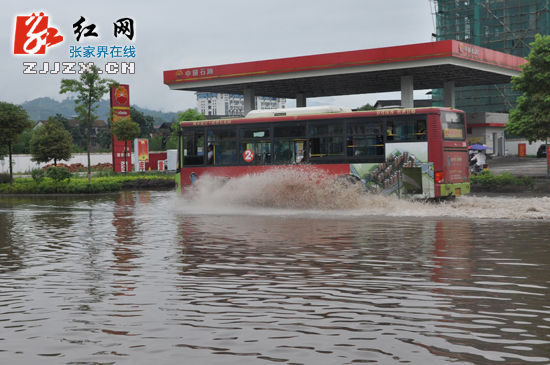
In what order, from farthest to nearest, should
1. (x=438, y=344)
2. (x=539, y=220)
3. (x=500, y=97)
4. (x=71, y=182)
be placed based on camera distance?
1. (x=500, y=97)
2. (x=71, y=182)
3. (x=539, y=220)
4. (x=438, y=344)

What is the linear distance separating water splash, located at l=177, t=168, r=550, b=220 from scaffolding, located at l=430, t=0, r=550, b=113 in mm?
50933

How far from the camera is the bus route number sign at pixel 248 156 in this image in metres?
21.3

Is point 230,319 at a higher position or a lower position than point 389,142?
lower

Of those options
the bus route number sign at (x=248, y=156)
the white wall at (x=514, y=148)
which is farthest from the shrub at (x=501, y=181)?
the white wall at (x=514, y=148)

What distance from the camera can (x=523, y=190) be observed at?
2662cm

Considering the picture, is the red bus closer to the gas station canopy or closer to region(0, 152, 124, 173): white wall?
the gas station canopy

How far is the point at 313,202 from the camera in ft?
64.6

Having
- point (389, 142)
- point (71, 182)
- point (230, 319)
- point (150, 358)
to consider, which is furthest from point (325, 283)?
point (71, 182)

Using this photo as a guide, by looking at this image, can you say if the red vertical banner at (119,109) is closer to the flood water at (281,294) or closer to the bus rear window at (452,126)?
the bus rear window at (452,126)

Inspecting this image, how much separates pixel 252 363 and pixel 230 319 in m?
1.35

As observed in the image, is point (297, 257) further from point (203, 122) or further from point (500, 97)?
point (500, 97)

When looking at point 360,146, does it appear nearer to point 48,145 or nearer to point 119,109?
point 48,145

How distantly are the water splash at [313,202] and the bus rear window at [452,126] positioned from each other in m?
2.03

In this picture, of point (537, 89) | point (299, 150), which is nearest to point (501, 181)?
point (537, 89)
